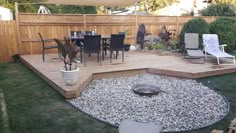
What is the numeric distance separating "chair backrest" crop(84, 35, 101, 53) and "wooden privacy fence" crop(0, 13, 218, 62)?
128 inches

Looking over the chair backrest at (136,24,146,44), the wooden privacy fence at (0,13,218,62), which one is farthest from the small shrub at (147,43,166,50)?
the wooden privacy fence at (0,13,218,62)

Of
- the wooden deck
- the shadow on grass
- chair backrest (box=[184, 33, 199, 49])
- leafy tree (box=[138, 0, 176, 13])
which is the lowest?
the shadow on grass

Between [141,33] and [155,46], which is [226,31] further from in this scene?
[141,33]

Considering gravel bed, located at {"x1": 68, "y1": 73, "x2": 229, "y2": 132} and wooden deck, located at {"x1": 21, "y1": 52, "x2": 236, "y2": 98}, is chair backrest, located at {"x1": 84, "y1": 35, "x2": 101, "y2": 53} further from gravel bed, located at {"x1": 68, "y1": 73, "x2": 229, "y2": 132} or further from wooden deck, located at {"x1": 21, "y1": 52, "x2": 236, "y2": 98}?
gravel bed, located at {"x1": 68, "y1": 73, "x2": 229, "y2": 132}

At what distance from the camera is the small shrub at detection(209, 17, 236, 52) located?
10.3 meters

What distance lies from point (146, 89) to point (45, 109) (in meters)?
2.38

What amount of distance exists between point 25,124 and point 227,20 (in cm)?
1002

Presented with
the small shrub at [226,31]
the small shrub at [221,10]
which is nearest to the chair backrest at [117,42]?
the small shrub at [226,31]

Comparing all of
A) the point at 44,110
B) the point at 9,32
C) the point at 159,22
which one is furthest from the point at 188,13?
the point at 44,110

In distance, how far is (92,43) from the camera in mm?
6750

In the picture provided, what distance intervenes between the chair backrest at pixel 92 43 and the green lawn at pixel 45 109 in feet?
5.39

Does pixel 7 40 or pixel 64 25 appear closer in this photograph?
pixel 7 40

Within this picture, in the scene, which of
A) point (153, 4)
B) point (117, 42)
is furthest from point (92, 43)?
point (153, 4)

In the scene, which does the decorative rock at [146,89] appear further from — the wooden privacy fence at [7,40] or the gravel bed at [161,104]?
the wooden privacy fence at [7,40]
